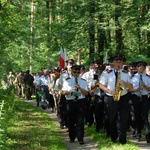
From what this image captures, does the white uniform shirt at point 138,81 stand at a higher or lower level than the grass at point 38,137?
higher

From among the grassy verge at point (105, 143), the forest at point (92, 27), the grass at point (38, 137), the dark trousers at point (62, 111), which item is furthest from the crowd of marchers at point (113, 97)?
the forest at point (92, 27)

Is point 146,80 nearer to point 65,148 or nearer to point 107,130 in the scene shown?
point 107,130

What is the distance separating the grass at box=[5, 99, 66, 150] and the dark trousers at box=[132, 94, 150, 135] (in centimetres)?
212

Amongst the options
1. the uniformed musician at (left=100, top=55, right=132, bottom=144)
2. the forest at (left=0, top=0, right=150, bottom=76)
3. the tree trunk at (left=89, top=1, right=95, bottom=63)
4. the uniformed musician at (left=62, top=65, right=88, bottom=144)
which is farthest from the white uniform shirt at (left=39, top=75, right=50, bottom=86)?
the uniformed musician at (left=100, top=55, right=132, bottom=144)

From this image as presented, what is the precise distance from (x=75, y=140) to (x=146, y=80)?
2555 mm

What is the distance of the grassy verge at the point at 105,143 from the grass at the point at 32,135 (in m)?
0.94

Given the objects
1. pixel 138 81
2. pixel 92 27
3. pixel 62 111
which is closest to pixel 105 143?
pixel 138 81

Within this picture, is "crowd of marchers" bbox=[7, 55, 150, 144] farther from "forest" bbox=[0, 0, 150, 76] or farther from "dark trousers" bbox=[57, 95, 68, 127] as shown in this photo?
"forest" bbox=[0, 0, 150, 76]

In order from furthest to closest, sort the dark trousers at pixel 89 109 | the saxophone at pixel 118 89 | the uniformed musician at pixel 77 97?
the dark trousers at pixel 89 109 < the uniformed musician at pixel 77 97 < the saxophone at pixel 118 89

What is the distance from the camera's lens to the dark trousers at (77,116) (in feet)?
34.9

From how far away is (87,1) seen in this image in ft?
70.9

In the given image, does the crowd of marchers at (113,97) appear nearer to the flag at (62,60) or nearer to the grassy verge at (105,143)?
the grassy verge at (105,143)

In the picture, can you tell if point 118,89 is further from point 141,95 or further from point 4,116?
point 4,116

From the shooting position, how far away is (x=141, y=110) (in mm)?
10812
